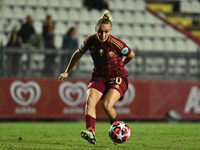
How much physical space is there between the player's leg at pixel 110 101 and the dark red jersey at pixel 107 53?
0.87 ft

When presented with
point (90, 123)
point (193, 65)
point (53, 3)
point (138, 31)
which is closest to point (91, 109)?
point (90, 123)

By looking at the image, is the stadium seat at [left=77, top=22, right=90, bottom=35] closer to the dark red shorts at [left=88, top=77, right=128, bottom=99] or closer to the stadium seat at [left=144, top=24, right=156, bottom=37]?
the stadium seat at [left=144, top=24, right=156, bottom=37]

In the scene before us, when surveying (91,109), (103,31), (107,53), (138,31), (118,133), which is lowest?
(118,133)

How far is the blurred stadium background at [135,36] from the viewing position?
12609mm

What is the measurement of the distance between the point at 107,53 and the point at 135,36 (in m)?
10.1

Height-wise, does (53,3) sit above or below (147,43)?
above

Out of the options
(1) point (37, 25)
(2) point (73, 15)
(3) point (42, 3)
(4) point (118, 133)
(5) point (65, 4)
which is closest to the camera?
(4) point (118, 133)

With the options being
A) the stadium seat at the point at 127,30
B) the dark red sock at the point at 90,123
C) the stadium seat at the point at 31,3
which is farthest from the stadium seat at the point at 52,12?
the dark red sock at the point at 90,123

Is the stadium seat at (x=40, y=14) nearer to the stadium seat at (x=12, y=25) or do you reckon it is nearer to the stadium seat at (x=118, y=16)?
the stadium seat at (x=12, y=25)

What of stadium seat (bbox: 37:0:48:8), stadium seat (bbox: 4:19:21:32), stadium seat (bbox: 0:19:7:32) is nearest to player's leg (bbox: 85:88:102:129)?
stadium seat (bbox: 4:19:21:32)

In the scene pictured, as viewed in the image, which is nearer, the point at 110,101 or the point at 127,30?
the point at 110,101

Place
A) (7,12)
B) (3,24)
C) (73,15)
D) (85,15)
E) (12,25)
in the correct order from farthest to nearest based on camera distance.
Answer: (85,15) → (73,15) → (7,12) → (12,25) → (3,24)

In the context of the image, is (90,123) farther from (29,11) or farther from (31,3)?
(31,3)

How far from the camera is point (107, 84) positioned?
7.07 metres
